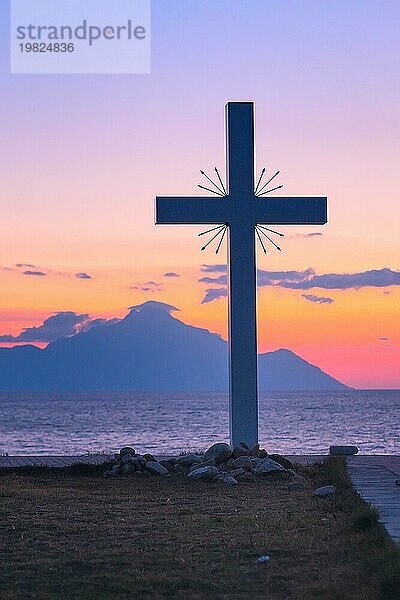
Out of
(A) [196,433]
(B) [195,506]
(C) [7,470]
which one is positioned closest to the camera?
(B) [195,506]

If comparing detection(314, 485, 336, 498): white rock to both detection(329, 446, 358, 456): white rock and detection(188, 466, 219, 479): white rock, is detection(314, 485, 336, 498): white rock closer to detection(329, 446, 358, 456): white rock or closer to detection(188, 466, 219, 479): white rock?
detection(188, 466, 219, 479): white rock

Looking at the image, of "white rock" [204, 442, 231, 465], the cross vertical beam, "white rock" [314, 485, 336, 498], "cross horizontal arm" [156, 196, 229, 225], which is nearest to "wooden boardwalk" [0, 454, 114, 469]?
"white rock" [204, 442, 231, 465]

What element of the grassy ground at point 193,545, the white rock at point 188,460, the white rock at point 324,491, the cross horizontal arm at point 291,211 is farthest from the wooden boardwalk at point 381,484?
the cross horizontal arm at point 291,211

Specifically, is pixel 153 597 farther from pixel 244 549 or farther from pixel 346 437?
pixel 346 437

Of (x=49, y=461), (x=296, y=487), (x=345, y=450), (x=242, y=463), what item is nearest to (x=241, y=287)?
(x=242, y=463)

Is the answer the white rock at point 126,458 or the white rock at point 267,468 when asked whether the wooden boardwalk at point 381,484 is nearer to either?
the white rock at point 267,468

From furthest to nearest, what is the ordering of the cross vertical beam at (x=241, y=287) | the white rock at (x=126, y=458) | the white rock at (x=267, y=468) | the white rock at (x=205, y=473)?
the cross vertical beam at (x=241, y=287)
the white rock at (x=126, y=458)
the white rock at (x=267, y=468)
the white rock at (x=205, y=473)

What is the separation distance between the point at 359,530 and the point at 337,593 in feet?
6.94

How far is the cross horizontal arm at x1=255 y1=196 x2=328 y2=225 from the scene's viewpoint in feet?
51.9

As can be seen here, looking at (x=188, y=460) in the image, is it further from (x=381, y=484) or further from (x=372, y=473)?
(x=381, y=484)

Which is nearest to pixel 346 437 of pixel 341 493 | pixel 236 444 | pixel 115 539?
pixel 236 444

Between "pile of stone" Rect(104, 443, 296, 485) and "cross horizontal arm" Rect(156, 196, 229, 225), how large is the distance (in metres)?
3.24

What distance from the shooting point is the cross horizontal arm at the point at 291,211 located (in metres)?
15.8

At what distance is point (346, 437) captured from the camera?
48.2m
